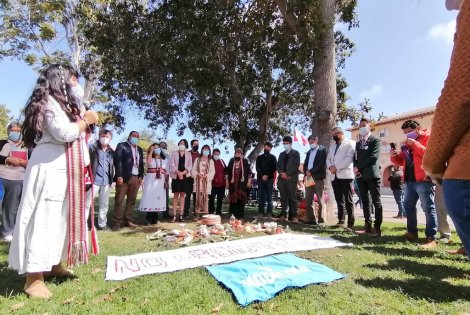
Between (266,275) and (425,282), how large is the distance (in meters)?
1.71

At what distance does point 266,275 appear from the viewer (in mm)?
3561

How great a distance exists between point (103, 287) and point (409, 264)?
3667 mm

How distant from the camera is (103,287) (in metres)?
3.39

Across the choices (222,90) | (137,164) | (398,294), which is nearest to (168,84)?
(222,90)

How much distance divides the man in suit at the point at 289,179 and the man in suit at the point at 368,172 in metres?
2.15

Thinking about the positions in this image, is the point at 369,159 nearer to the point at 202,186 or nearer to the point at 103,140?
the point at 202,186

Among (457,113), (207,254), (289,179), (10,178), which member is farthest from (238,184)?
(457,113)

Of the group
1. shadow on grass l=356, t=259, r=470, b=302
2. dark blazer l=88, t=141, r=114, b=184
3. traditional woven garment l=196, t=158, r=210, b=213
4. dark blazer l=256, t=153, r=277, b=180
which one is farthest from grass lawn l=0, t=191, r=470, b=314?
dark blazer l=256, t=153, r=277, b=180

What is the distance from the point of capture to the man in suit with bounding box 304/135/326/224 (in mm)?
8156

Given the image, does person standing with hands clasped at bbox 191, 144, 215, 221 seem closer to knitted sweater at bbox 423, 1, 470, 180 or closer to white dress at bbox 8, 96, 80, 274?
white dress at bbox 8, 96, 80, 274

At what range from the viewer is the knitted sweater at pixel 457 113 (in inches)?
52.1

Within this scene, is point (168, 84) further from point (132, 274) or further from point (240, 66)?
point (132, 274)

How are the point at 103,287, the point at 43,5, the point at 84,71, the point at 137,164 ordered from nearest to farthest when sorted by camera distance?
1. the point at 103,287
2. the point at 137,164
3. the point at 43,5
4. the point at 84,71

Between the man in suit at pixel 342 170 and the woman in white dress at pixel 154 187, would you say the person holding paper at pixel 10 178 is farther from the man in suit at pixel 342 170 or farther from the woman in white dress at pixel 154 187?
the man in suit at pixel 342 170
